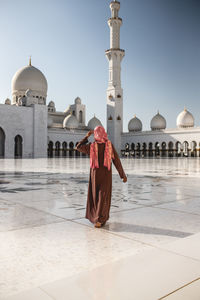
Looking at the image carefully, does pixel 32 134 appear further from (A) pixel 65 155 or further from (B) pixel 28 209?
(B) pixel 28 209

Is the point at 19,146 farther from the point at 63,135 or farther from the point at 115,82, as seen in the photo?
the point at 115,82

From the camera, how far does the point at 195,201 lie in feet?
12.4

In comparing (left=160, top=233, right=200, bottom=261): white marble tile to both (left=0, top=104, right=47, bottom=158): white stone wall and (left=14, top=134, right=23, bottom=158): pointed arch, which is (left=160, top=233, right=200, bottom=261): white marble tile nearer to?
(left=0, top=104, right=47, bottom=158): white stone wall

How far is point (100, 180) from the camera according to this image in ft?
8.91

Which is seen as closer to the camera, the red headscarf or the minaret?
the red headscarf

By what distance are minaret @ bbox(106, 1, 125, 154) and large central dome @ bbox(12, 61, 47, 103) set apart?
7.48 meters

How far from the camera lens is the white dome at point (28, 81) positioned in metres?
31.9

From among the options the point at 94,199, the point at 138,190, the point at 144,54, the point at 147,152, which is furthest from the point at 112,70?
the point at 94,199

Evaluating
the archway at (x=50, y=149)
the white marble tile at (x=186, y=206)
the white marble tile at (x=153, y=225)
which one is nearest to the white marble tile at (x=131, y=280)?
the white marble tile at (x=153, y=225)

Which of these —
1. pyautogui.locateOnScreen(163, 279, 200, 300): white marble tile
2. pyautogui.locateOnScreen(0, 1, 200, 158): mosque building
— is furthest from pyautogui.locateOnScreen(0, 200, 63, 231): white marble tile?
pyautogui.locateOnScreen(0, 1, 200, 158): mosque building

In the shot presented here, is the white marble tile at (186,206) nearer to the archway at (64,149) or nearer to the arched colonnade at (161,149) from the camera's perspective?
the arched colonnade at (161,149)

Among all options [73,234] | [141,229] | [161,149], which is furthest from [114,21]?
[73,234]

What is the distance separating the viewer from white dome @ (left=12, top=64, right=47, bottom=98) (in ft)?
105

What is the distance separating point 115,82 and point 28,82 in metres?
9.43
